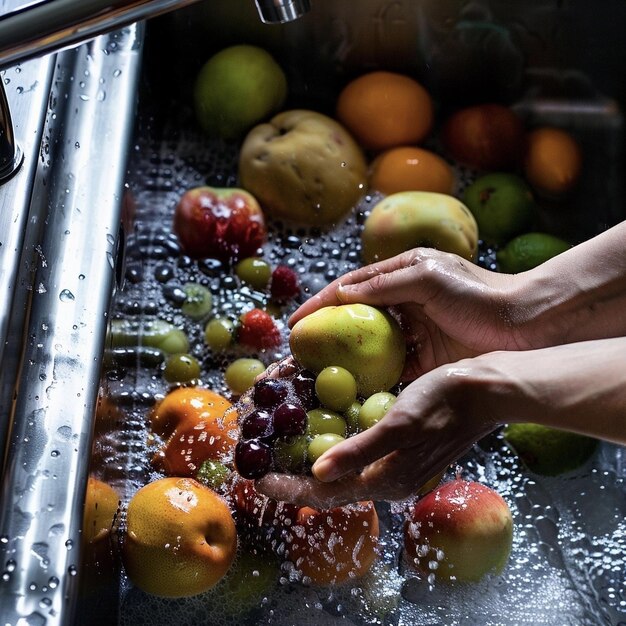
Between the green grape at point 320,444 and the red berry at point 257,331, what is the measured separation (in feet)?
1.02

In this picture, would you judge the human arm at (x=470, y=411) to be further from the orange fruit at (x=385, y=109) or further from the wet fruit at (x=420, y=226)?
the orange fruit at (x=385, y=109)

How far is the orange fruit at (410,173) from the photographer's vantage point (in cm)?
124

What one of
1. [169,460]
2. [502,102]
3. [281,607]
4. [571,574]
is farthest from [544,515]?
[502,102]

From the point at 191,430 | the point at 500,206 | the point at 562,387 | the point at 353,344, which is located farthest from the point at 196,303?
the point at 562,387

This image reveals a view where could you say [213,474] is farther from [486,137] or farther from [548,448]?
[486,137]

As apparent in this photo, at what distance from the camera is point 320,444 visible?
81 centimetres

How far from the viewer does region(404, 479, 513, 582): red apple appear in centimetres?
90

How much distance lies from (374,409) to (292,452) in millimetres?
93

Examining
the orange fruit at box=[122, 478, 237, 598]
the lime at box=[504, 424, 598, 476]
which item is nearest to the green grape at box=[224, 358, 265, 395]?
the orange fruit at box=[122, 478, 237, 598]

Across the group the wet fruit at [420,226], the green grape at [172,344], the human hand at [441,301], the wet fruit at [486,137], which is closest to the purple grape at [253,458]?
the human hand at [441,301]

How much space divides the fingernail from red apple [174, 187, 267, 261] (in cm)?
53

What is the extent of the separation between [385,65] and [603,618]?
0.87 meters

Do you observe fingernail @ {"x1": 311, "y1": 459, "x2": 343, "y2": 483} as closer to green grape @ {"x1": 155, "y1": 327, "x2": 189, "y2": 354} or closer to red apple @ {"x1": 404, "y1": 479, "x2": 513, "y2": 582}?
red apple @ {"x1": 404, "y1": 479, "x2": 513, "y2": 582}

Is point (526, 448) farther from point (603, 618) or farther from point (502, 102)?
point (502, 102)
